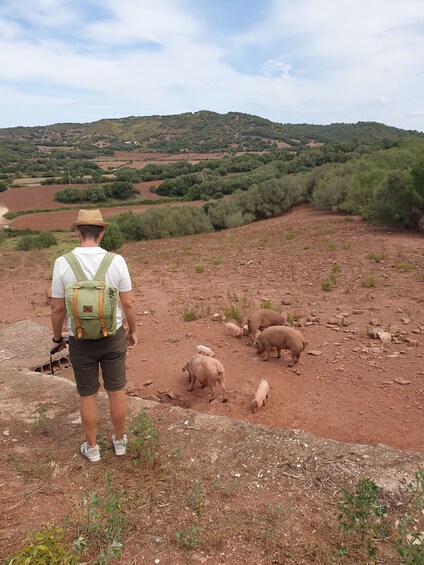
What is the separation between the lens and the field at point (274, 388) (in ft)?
8.97

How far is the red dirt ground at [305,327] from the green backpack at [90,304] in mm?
2639

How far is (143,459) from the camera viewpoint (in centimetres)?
333

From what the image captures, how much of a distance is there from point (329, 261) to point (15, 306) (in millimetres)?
9101

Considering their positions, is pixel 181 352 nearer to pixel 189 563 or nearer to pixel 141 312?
pixel 141 312

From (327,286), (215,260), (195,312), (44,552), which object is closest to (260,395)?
(44,552)

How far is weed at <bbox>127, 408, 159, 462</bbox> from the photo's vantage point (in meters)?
3.36

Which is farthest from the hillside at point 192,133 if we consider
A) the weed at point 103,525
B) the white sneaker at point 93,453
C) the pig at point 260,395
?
the weed at point 103,525

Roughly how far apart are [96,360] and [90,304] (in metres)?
0.57

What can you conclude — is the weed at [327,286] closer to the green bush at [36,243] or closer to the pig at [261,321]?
the pig at [261,321]

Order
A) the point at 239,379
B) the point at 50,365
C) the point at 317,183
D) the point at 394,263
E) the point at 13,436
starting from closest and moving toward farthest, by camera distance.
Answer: the point at 13,436, the point at 239,379, the point at 50,365, the point at 394,263, the point at 317,183

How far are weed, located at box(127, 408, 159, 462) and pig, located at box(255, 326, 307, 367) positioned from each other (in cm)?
292

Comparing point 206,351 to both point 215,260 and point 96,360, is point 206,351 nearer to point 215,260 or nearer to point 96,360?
point 96,360

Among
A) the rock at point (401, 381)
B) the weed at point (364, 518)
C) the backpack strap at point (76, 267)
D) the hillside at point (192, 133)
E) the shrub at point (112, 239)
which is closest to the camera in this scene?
the weed at point (364, 518)

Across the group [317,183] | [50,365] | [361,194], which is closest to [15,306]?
[50,365]
